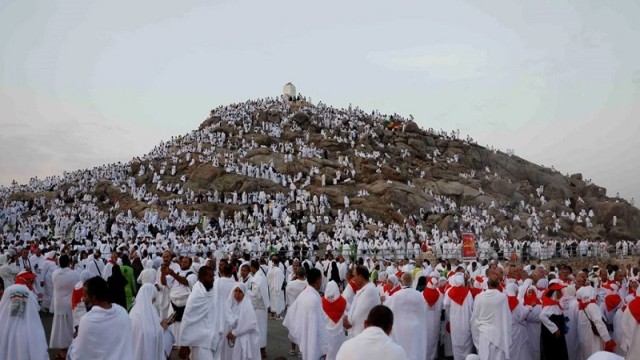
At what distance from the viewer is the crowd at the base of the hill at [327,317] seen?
5.84m

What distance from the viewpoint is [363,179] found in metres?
56.3

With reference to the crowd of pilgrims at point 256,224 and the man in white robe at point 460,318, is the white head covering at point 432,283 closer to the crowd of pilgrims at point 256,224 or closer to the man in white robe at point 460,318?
the crowd of pilgrims at point 256,224

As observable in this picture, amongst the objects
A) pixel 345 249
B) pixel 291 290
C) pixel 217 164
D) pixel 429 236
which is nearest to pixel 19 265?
pixel 291 290

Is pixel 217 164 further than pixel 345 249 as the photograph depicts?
Yes

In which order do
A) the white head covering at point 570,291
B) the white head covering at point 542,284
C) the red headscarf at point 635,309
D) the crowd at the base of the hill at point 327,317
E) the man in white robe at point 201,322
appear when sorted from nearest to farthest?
1. the crowd at the base of the hill at point 327,317
2. the man in white robe at point 201,322
3. the red headscarf at point 635,309
4. the white head covering at point 570,291
5. the white head covering at point 542,284

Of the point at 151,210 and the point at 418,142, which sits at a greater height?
the point at 418,142

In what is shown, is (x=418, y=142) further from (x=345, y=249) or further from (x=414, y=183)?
(x=345, y=249)

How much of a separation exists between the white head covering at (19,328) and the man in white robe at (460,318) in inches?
263

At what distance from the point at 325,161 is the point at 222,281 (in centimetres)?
5150

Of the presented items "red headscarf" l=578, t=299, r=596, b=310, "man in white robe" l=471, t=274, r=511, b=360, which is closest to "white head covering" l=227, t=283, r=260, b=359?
"man in white robe" l=471, t=274, r=511, b=360

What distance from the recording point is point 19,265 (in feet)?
51.3

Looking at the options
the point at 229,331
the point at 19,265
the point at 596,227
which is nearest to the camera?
the point at 229,331

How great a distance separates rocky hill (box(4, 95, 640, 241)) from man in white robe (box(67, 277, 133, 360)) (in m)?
39.4

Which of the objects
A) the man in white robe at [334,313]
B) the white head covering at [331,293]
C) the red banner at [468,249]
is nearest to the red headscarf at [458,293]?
the man in white robe at [334,313]
